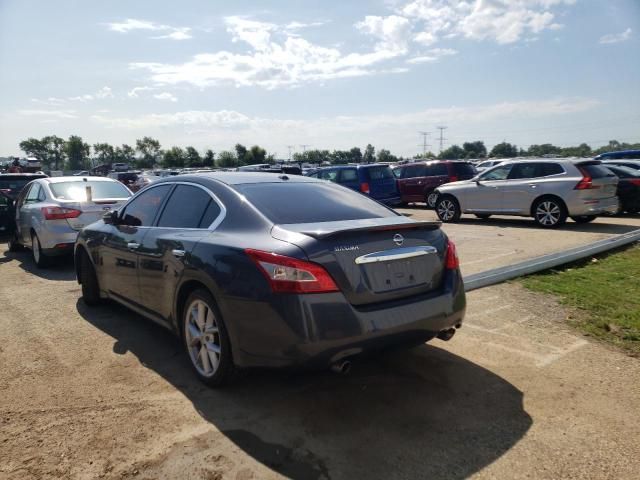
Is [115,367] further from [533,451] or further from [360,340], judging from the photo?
[533,451]

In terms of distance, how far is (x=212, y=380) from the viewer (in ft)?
11.5

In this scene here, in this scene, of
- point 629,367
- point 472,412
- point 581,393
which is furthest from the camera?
point 629,367

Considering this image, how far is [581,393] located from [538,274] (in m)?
3.50

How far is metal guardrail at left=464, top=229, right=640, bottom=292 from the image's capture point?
6023 mm

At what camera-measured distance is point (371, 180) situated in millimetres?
15656

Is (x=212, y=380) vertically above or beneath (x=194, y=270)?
beneath

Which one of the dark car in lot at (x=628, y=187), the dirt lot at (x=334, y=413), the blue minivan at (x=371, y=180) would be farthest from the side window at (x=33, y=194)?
the dark car in lot at (x=628, y=187)

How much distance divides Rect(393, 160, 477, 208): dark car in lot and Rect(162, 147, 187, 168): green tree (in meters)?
82.4

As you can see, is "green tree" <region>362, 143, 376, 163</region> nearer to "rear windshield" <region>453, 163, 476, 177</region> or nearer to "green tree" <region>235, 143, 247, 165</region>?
"green tree" <region>235, 143, 247, 165</region>

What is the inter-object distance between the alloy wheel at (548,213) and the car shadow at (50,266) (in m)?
10.3

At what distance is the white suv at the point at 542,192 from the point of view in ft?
37.0

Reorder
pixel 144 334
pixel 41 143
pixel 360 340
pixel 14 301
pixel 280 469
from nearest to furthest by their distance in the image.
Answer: pixel 280 469
pixel 360 340
pixel 144 334
pixel 14 301
pixel 41 143

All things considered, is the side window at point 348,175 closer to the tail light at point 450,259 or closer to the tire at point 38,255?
the tire at point 38,255

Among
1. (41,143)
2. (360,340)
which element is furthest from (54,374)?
(41,143)
